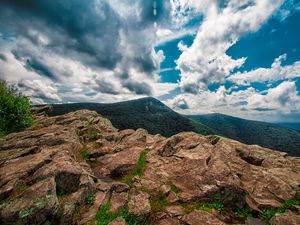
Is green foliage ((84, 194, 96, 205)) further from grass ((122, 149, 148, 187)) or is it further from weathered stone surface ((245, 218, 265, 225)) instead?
weathered stone surface ((245, 218, 265, 225))

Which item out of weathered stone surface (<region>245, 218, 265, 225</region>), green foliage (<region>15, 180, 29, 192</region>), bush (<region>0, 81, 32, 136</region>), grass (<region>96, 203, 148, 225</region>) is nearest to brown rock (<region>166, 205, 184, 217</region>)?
grass (<region>96, 203, 148, 225</region>)

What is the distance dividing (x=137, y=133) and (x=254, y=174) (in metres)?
23.3

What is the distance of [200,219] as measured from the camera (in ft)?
48.5

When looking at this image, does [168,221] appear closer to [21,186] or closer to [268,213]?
[268,213]

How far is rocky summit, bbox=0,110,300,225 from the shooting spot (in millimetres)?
13906

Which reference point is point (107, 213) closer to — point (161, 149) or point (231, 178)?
point (231, 178)

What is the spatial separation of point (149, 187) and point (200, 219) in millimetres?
5805

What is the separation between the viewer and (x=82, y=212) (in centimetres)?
1473

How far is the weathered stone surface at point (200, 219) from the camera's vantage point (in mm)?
14523

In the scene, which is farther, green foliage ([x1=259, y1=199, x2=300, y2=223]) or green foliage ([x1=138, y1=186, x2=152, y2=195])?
green foliage ([x1=138, y1=186, x2=152, y2=195])

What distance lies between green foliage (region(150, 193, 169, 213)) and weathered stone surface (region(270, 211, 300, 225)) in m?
9.28

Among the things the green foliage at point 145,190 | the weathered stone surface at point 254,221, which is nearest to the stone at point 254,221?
the weathered stone surface at point 254,221

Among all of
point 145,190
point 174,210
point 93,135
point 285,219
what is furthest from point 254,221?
point 93,135

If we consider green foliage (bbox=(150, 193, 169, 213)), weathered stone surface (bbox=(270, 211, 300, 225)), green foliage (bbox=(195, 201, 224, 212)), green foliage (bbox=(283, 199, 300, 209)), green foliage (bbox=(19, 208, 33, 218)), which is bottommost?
green foliage (bbox=(283, 199, 300, 209))
